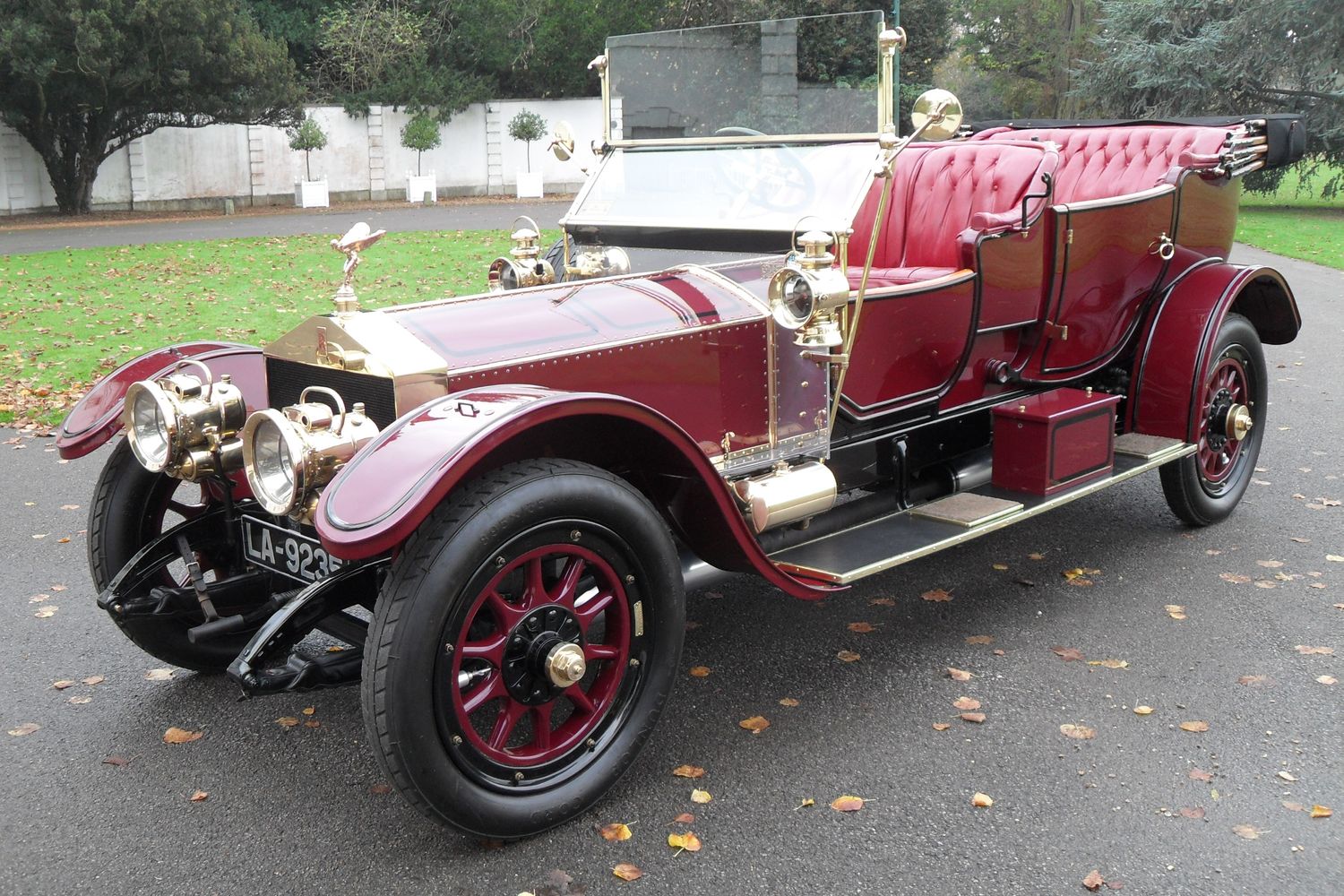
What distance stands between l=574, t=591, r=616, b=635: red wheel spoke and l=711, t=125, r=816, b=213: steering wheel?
1.61 m

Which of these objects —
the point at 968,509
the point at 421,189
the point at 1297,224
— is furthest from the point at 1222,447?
the point at 421,189

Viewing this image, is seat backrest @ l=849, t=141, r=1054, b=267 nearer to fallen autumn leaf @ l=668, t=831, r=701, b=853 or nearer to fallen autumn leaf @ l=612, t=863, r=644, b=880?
fallen autumn leaf @ l=668, t=831, r=701, b=853

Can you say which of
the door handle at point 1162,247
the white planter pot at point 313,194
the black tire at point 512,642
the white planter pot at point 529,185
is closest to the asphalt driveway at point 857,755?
the black tire at point 512,642

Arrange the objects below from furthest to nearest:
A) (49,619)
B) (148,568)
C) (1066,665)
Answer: (49,619)
(1066,665)
(148,568)

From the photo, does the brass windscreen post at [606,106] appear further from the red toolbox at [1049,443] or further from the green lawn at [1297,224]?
the green lawn at [1297,224]

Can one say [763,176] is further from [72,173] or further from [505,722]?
[72,173]

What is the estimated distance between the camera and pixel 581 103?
31.7 metres

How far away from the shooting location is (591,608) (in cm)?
303

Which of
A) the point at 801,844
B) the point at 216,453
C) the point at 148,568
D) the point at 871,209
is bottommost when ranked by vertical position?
the point at 801,844

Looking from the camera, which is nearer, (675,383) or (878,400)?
(675,383)

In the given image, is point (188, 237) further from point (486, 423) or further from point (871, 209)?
point (486, 423)

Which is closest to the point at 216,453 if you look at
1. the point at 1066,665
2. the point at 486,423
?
the point at 486,423

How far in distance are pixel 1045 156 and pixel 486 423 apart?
2.89 meters

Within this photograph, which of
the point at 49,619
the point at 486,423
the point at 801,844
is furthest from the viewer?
the point at 49,619
